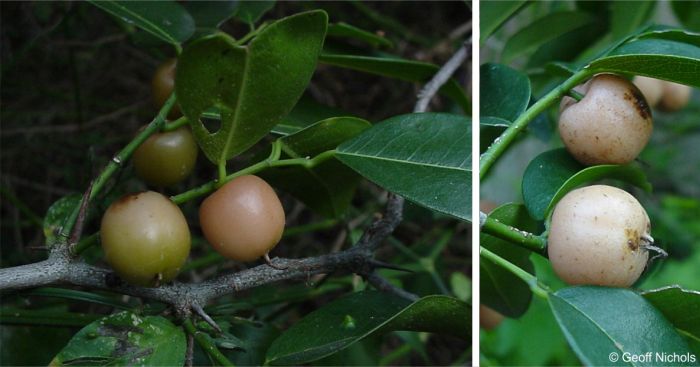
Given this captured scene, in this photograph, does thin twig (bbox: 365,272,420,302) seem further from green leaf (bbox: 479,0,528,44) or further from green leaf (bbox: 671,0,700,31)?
green leaf (bbox: 671,0,700,31)

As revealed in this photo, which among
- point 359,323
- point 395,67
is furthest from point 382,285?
point 395,67

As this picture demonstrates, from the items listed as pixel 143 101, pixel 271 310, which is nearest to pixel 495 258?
pixel 271 310

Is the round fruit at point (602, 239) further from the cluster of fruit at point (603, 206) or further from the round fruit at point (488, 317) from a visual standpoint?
the round fruit at point (488, 317)

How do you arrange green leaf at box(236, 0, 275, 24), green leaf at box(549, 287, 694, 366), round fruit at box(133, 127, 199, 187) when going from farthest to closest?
1. green leaf at box(236, 0, 275, 24)
2. round fruit at box(133, 127, 199, 187)
3. green leaf at box(549, 287, 694, 366)

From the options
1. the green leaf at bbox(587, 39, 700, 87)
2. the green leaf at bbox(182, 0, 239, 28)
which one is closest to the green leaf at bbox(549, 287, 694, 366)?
the green leaf at bbox(587, 39, 700, 87)

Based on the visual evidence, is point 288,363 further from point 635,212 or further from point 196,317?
point 635,212

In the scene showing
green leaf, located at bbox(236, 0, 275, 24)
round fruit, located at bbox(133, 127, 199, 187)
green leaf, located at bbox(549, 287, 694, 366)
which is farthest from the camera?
green leaf, located at bbox(236, 0, 275, 24)

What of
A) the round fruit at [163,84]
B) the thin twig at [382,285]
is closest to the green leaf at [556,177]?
the thin twig at [382,285]
